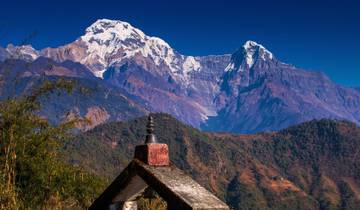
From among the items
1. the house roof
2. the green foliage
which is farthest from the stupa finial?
the green foliage

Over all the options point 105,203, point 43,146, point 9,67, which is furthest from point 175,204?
point 43,146

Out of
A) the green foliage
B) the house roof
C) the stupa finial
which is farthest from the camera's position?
the green foliage

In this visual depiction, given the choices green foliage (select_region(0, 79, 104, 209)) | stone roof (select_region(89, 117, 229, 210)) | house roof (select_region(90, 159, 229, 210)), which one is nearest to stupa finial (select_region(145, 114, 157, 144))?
stone roof (select_region(89, 117, 229, 210))

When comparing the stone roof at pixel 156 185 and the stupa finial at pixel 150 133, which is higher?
the stupa finial at pixel 150 133

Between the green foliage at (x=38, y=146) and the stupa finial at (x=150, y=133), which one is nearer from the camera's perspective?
the stupa finial at (x=150, y=133)

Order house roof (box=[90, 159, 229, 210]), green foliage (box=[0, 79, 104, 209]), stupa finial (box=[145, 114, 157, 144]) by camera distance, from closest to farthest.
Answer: house roof (box=[90, 159, 229, 210]) → stupa finial (box=[145, 114, 157, 144]) → green foliage (box=[0, 79, 104, 209])

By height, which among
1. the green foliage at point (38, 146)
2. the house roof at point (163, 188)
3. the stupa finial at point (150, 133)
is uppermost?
the green foliage at point (38, 146)

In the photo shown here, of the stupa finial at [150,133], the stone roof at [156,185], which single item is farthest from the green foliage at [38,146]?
the stupa finial at [150,133]

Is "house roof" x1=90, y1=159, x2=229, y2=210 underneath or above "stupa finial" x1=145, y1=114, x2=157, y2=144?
underneath

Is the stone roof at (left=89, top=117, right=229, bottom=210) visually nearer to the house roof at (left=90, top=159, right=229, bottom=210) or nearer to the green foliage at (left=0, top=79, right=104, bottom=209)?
the house roof at (left=90, top=159, right=229, bottom=210)

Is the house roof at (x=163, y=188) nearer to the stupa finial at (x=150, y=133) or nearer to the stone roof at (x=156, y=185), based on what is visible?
the stone roof at (x=156, y=185)

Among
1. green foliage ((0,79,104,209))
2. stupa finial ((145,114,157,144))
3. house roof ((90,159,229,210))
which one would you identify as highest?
green foliage ((0,79,104,209))

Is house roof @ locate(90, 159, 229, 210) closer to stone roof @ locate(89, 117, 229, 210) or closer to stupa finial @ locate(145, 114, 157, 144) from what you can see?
stone roof @ locate(89, 117, 229, 210)

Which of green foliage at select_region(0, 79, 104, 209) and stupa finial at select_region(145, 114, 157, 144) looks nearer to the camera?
stupa finial at select_region(145, 114, 157, 144)
